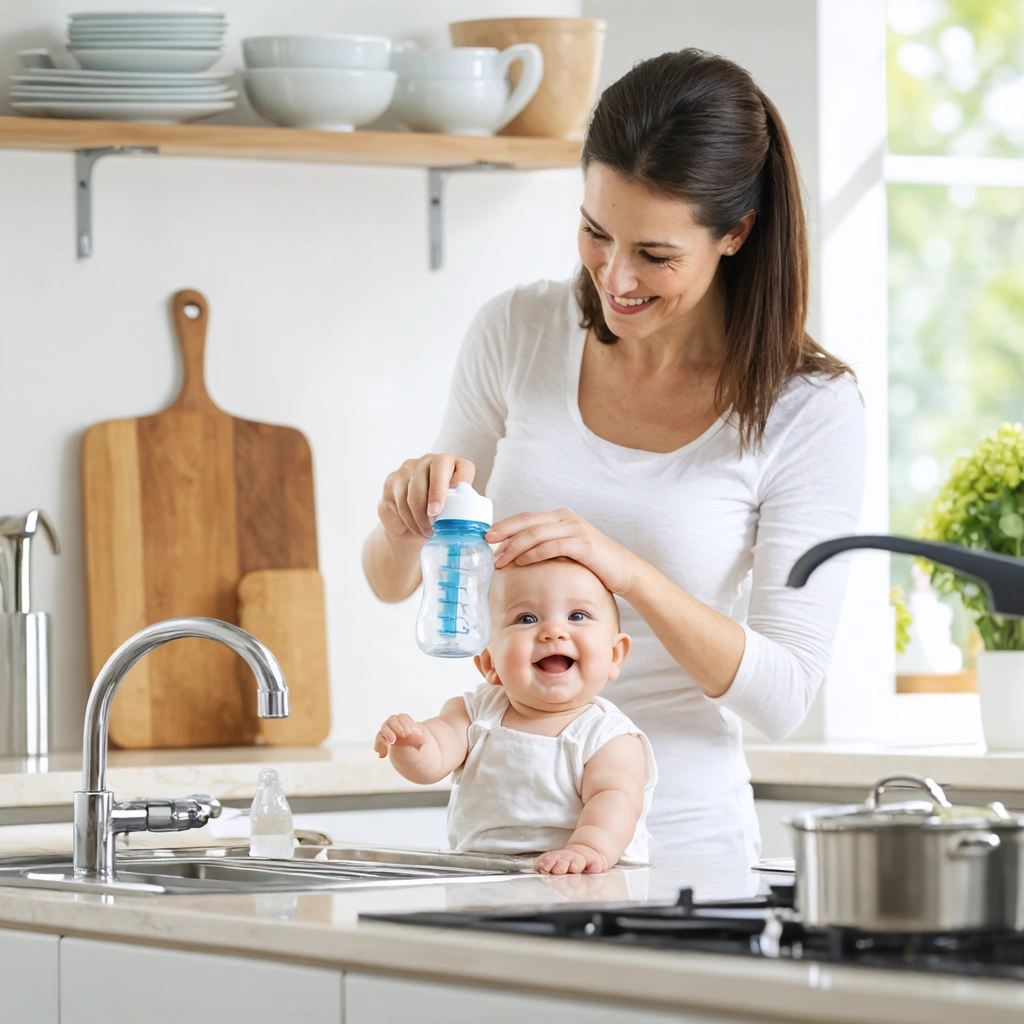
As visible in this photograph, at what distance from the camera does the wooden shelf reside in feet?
8.14

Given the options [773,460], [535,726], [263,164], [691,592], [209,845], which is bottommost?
[209,845]

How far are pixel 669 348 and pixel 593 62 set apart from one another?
1062 mm

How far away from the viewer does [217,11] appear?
249 centimetres

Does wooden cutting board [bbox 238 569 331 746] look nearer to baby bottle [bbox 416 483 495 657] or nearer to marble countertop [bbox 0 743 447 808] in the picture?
marble countertop [bbox 0 743 447 808]

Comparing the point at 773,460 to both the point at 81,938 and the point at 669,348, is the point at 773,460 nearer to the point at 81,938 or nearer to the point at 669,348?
the point at 669,348

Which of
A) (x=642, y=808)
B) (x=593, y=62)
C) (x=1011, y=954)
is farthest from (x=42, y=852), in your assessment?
(x=593, y=62)

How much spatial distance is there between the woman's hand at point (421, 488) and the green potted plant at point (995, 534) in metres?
1.25

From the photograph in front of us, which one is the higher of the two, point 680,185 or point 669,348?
point 680,185

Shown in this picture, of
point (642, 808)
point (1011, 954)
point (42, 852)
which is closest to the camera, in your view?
point (1011, 954)

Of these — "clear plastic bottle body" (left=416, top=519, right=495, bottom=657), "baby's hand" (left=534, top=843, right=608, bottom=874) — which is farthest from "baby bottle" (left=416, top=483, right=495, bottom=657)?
"baby's hand" (left=534, top=843, right=608, bottom=874)

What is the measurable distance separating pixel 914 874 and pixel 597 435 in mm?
937

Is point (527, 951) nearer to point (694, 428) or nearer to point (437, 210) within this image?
point (694, 428)

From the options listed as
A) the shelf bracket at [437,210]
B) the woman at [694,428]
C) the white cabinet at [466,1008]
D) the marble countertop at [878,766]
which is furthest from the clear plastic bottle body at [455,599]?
the shelf bracket at [437,210]

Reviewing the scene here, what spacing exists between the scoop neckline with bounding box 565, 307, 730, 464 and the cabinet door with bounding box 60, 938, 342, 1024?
81cm
